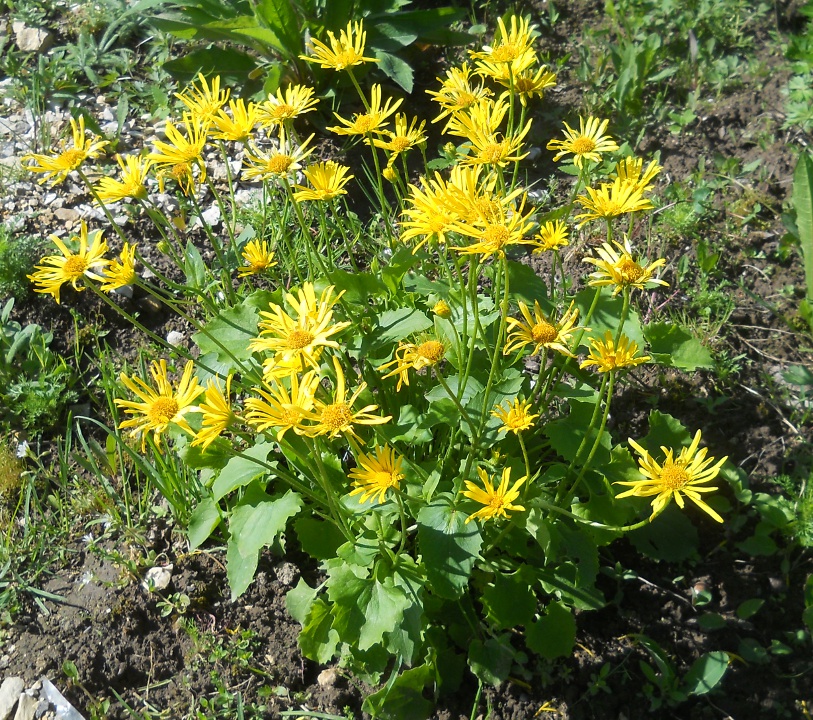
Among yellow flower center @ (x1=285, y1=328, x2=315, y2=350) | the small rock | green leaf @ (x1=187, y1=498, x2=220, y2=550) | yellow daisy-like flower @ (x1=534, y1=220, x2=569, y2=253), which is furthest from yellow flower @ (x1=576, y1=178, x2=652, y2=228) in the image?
the small rock

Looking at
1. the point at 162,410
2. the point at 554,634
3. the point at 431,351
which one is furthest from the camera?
the point at 554,634

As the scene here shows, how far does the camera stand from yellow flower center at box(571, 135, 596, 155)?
229 centimetres

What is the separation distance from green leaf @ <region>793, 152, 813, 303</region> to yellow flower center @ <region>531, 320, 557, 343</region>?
1.49 meters

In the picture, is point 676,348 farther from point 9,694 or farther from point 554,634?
point 9,694

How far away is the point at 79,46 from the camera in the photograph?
4.31 metres

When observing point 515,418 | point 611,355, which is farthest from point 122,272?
point 611,355

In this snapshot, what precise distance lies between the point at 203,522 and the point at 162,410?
677 millimetres

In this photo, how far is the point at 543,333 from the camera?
1.89 m

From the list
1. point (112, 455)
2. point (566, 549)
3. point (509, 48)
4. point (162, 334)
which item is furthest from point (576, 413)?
point (162, 334)

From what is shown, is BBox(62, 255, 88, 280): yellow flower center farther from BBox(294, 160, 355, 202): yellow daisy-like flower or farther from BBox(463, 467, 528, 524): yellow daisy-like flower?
BBox(463, 467, 528, 524): yellow daisy-like flower

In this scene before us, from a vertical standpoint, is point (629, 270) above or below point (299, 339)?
above

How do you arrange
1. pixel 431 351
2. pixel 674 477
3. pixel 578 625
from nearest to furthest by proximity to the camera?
pixel 674 477 → pixel 431 351 → pixel 578 625

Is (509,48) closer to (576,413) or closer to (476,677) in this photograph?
(576,413)

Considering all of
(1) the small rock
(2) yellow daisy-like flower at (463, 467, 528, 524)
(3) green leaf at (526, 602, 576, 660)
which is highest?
(2) yellow daisy-like flower at (463, 467, 528, 524)
